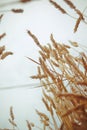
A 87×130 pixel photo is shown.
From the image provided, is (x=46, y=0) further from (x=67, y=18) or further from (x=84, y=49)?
(x=84, y=49)

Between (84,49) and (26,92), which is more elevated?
(84,49)

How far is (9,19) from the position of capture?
1178mm

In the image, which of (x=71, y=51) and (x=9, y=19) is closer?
(x=71, y=51)

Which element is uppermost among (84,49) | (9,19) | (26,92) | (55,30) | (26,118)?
(9,19)

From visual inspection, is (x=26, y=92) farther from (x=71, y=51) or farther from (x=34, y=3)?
(x=34, y=3)

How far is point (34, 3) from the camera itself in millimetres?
1130

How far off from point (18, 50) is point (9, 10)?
0.78ft

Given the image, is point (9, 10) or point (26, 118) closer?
point (26, 118)

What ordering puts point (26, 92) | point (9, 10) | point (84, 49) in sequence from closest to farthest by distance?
point (84, 49) → point (26, 92) → point (9, 10)

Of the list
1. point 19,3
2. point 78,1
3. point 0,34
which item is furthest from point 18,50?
point 78,1

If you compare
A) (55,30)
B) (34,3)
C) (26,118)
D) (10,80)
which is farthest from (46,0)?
(26,118)

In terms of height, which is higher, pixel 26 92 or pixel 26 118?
pixel 26 92

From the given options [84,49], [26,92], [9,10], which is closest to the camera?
[84,49]

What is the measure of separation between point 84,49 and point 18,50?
36cm
